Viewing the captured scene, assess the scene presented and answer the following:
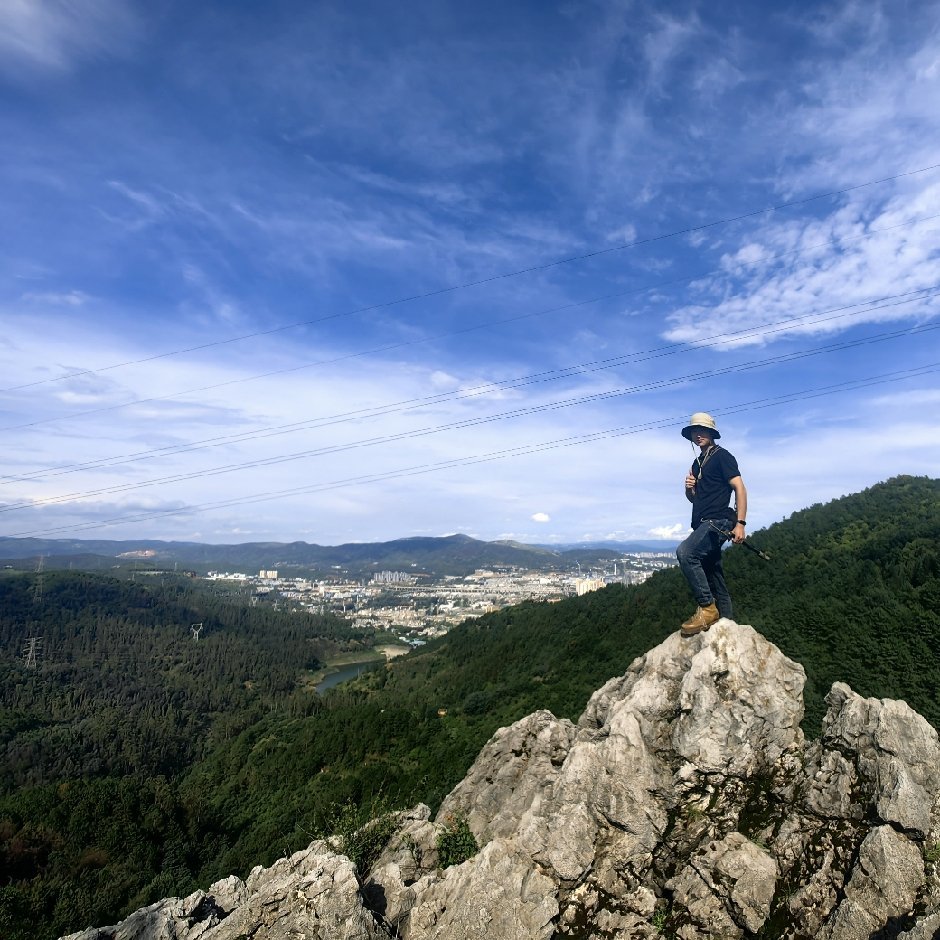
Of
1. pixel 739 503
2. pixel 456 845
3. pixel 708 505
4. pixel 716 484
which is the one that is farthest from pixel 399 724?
pixel 739 503

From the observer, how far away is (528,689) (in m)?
90.8

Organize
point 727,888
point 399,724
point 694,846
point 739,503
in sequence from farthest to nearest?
point 399,724 < point 739,503 < point 694,846 < point 727,888

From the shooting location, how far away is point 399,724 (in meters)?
90.3

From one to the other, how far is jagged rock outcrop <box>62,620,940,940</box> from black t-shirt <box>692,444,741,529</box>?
3.41 meters

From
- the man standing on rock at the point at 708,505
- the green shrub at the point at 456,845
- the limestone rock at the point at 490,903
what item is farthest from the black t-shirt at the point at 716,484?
the green shrub at the point at 456,845

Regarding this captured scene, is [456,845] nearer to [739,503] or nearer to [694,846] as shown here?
[694,846]

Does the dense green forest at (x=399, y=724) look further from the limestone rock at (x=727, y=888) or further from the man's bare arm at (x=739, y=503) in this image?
the man's bare arm at (x=739, y=503)

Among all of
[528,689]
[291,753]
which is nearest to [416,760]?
[528,689]

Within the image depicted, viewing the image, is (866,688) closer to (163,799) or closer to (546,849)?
(546,849)

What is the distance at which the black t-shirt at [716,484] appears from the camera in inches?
616

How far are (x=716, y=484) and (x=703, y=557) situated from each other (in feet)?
7.10

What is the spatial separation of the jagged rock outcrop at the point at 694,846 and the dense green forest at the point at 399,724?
18186 mm

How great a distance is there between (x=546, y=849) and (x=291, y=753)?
93823 mm

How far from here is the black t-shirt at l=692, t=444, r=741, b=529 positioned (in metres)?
15.6
